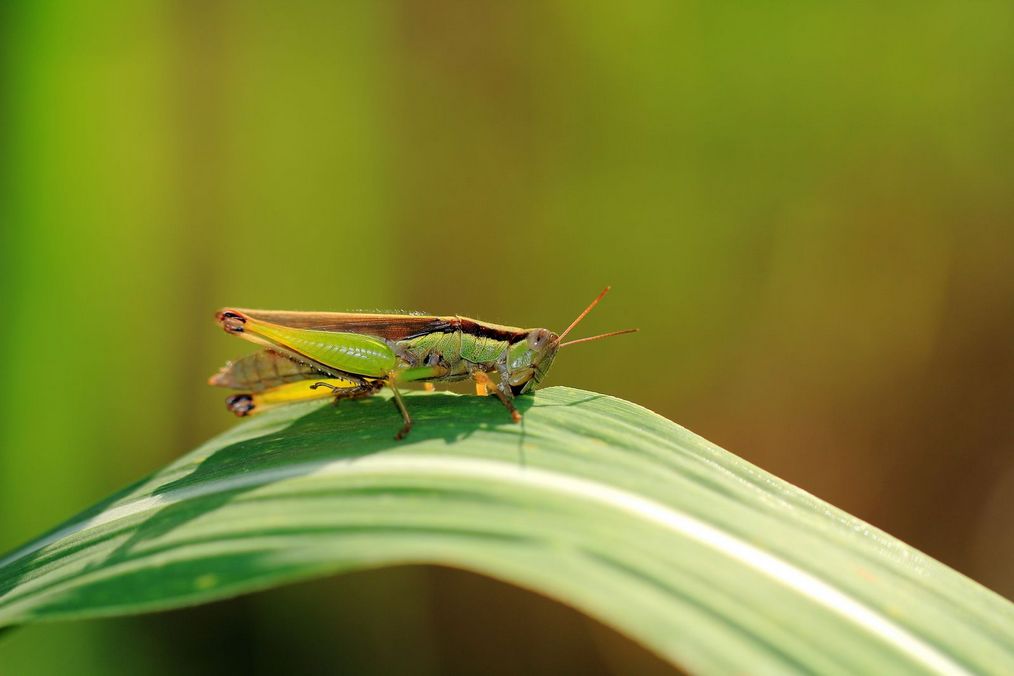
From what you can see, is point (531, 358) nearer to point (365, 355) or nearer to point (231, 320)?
point (365, 355)

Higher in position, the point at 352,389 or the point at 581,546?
the point at 581,546

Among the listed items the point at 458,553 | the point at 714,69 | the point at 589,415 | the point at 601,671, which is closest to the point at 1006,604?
the point at 589,415

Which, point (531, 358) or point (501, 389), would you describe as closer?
point (501, 389)

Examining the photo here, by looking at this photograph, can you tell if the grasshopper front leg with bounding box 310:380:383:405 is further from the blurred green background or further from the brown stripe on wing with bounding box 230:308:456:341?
the blurred green background

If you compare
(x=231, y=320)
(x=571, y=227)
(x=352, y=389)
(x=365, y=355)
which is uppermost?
(x=571, y=227)

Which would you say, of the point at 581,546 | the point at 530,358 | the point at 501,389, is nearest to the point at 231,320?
the point at 501,389

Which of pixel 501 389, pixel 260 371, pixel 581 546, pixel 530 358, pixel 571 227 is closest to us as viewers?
pixel 581 546
